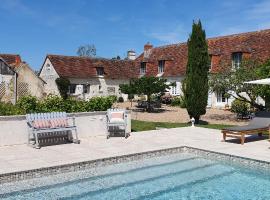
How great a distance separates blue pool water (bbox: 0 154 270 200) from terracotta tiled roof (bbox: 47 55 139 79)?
3205 centimetres

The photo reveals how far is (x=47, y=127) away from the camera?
42.9ft

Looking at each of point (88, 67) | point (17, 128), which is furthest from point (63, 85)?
point (17, 128)

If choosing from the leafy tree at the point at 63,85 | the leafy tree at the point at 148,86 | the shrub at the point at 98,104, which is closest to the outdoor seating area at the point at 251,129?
the shrub at the point at 98,104

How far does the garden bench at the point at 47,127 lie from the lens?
1284 centimetres

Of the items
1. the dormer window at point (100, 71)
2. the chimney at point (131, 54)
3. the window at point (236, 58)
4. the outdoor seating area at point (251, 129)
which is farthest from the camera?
the chimney at point (131, 54)

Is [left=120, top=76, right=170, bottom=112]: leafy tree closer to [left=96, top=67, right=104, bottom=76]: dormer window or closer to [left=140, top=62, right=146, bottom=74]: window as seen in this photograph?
[left=140, top=62, right=146, bottom=74]: window

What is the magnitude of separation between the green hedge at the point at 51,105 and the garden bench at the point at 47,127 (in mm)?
1104

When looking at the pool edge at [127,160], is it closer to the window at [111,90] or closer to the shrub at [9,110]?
the shrub at [9,110]

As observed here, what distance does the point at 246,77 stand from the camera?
22797 mm

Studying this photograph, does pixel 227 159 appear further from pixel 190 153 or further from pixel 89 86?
pixel 89 86

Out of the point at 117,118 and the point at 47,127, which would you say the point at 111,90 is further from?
the point at 47,127

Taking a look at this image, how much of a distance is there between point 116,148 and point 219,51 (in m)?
25.5

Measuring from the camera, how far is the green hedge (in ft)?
46.1

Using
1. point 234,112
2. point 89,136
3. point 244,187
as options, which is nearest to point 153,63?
point 234,112
